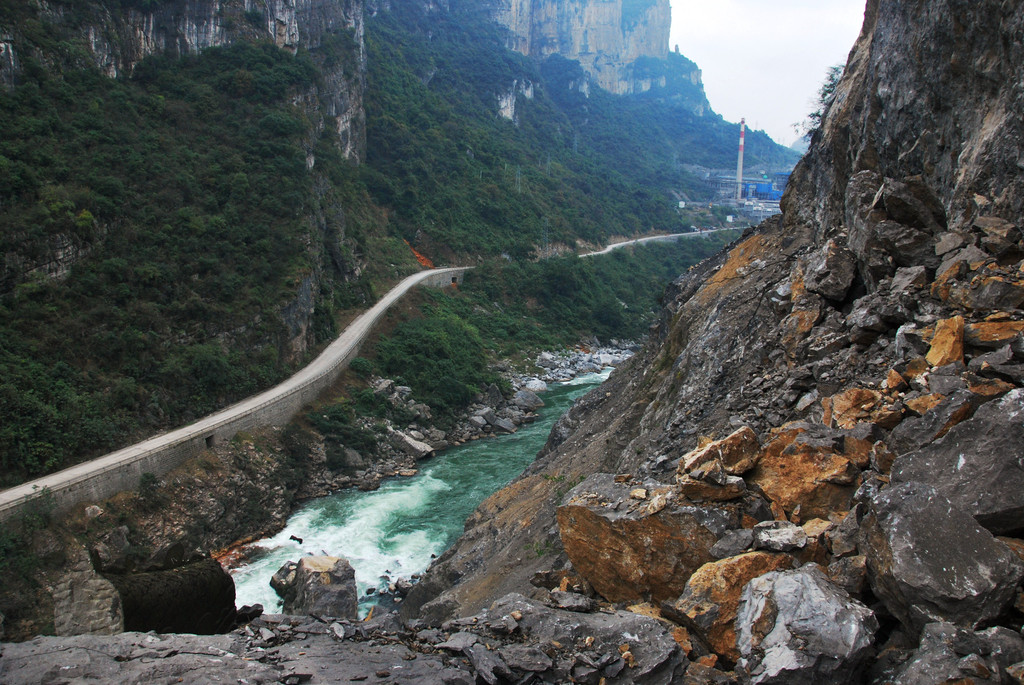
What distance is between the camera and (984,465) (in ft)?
19.0

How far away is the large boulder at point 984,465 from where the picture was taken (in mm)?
5566

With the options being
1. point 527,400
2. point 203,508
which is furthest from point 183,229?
point 527,400

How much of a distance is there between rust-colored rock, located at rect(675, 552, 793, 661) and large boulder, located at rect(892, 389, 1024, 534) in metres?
1.43

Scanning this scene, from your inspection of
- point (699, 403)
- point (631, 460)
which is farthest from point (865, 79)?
point (631, 460)

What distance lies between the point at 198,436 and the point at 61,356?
5391 mm

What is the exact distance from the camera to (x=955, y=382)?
6754 millimetres

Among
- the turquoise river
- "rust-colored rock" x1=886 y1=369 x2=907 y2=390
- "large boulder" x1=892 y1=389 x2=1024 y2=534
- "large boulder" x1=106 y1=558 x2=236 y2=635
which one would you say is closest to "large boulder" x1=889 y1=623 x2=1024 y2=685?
"large boulder" x1=892 y1=389 x2=1024 y2=534

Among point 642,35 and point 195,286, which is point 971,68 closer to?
point 195,286

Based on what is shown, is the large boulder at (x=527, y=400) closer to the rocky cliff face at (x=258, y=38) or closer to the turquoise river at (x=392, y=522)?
the turquoise river at (x=392, y=522)

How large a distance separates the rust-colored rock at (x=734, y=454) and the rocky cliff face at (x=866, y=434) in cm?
2

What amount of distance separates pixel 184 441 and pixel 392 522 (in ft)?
24.9

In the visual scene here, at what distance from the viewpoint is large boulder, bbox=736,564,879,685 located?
211 inches

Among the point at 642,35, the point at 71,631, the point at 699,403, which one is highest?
the point at 642,35

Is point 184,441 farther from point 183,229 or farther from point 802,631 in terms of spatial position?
point 802,631
